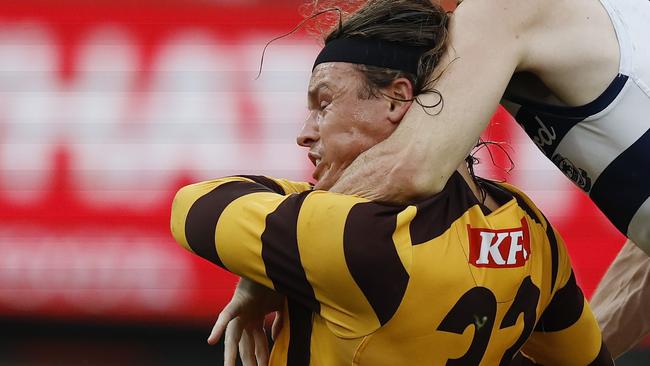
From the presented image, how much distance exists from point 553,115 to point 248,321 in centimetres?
64

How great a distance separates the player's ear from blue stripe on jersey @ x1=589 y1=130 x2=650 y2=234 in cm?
40

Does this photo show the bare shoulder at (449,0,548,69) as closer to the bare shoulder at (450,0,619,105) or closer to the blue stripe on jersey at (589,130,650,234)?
the bare shoulder at (450,0,619,105)

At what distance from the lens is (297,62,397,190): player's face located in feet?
5.49

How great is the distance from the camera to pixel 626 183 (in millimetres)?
1787

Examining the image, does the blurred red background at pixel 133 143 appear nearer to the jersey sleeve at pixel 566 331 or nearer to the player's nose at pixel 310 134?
the jersey sleeve at pixel 566 331

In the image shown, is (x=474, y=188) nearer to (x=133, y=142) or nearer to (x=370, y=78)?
(x=370, y=78)

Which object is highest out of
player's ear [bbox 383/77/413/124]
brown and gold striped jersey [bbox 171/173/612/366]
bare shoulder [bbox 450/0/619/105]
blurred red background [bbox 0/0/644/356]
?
bare shoulder [bbox 450/0/619/105]

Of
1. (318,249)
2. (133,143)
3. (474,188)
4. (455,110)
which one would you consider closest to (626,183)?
(474,188)

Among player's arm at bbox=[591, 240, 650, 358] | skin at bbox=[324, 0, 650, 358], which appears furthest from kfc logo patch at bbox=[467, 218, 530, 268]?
player's arm at bbox=[591, 240, 650, 358]

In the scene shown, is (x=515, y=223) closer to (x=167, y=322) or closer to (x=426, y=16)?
(x=426, y=16)

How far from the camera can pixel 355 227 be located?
1.51 m

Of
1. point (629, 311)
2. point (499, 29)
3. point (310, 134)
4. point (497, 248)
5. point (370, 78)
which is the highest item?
point (499, 29)

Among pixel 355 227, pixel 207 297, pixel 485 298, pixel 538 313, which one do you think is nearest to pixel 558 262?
pixel 538 313

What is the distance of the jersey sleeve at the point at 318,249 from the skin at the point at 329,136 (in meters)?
0.11
